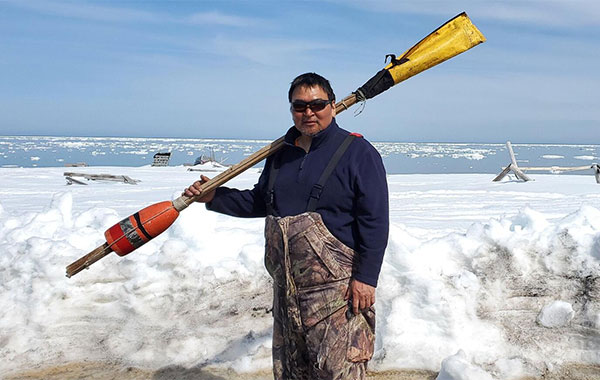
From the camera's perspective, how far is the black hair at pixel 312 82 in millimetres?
2494

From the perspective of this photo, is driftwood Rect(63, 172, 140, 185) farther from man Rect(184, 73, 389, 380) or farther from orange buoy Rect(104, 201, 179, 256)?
man Rect(184, 73, 389, 380)

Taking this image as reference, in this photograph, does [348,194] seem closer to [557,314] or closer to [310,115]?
[310,115]

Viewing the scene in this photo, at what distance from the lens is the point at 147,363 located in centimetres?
407

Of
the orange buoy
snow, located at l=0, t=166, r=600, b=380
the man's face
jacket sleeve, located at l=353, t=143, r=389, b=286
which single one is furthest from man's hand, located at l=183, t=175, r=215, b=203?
snow, located at l=0, t=166, r=600, b=380

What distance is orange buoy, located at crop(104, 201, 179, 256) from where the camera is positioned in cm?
300

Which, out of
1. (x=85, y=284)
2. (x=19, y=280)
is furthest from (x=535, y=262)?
(x=19, y=280)

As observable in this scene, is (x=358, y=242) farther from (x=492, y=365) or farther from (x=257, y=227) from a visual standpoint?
(x=257, y=227)

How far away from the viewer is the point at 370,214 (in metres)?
2.40

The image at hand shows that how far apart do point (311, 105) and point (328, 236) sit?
0.62 m

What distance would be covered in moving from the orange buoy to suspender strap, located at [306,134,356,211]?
1.01m

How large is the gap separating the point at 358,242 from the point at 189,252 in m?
2.76

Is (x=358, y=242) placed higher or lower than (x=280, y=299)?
higher

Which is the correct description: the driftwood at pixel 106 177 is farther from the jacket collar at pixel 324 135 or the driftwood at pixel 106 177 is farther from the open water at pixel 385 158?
the open water at pixel 385 158

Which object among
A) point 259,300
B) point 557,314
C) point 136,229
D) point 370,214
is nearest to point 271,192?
point 370,214
